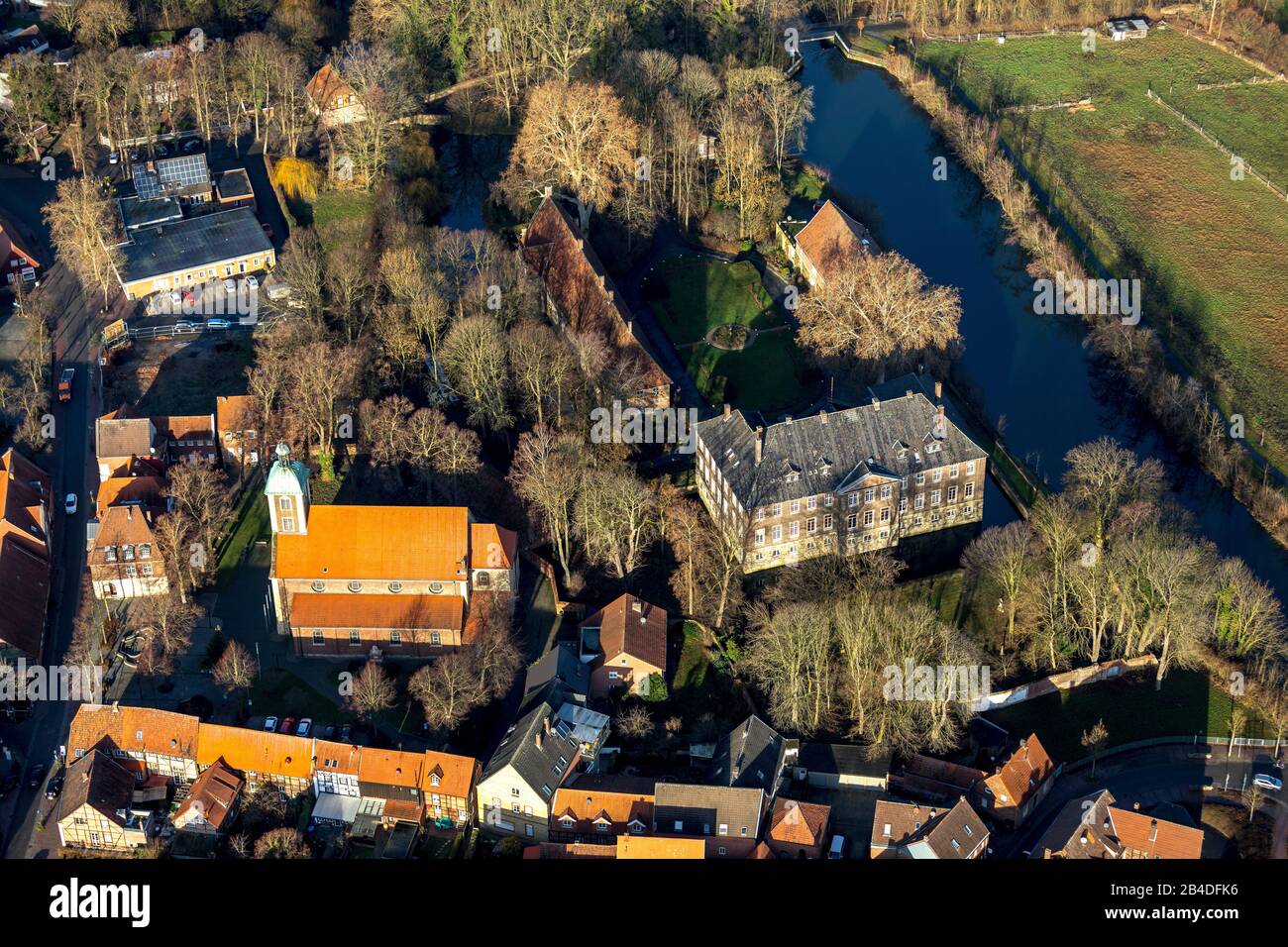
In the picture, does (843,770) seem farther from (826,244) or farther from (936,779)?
(826,244)

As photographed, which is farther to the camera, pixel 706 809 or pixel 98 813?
pixel 706 809

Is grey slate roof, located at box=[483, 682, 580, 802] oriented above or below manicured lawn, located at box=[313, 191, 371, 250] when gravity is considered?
below

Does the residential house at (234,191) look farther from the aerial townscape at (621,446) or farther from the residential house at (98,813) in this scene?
the residential house at (98,813)

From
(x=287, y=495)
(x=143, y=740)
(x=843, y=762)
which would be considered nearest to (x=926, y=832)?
(x=843, y=762)

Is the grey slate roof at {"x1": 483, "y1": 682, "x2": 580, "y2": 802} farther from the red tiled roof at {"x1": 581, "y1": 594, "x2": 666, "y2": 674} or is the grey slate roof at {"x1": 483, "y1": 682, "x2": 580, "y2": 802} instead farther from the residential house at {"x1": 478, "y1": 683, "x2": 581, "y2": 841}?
the red tiled roof at {"x1": 581, "y1": 594, "x2": 666, "y2": 674}

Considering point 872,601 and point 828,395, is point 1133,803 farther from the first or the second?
point 828,395

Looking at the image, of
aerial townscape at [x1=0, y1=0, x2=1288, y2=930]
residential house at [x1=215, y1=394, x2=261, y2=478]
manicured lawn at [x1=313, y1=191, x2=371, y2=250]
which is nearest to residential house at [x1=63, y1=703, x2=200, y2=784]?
aerial townscape at [x1=0, y1=0, x2=1288, y2=930]
